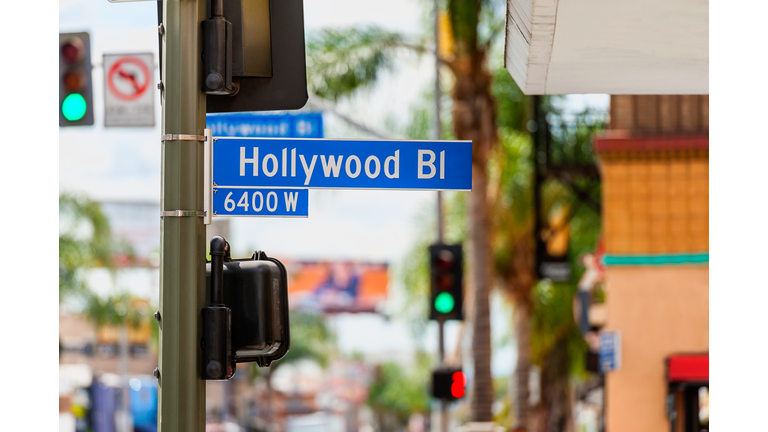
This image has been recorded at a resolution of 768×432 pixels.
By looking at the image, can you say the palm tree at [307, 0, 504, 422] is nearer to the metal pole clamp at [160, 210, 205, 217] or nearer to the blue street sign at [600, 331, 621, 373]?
the blue street sign at [600, 331, 621, 373]

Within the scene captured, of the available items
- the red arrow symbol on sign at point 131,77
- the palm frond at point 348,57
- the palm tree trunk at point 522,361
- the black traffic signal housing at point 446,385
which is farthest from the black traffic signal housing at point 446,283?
the palm tree trunk at point 522,361

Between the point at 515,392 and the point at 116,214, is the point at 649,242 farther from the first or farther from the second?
the point at 116,214

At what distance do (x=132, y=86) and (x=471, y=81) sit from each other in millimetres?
7661

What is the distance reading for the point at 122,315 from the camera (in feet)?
130

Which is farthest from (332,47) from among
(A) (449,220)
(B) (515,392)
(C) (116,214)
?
(C) (116,214)

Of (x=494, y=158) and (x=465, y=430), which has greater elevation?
(x=494, y=158)

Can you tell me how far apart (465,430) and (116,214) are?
223ft

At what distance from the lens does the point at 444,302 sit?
37.9 ft

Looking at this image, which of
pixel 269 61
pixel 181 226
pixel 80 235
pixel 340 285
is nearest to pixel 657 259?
pixel 269 61

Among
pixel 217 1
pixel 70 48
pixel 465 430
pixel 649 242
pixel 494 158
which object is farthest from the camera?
pixel 494 158

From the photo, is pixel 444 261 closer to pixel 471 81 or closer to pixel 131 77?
pixel 131 77

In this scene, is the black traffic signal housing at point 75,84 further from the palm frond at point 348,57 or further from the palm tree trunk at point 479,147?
the palm tree trunk at point 479,147

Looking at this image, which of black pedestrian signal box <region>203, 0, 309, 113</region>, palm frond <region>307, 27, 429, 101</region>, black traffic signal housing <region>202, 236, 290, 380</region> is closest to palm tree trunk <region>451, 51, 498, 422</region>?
palm frond <region>307, 27, 429, 101</region>

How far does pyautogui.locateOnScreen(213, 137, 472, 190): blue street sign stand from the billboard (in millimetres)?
71102
